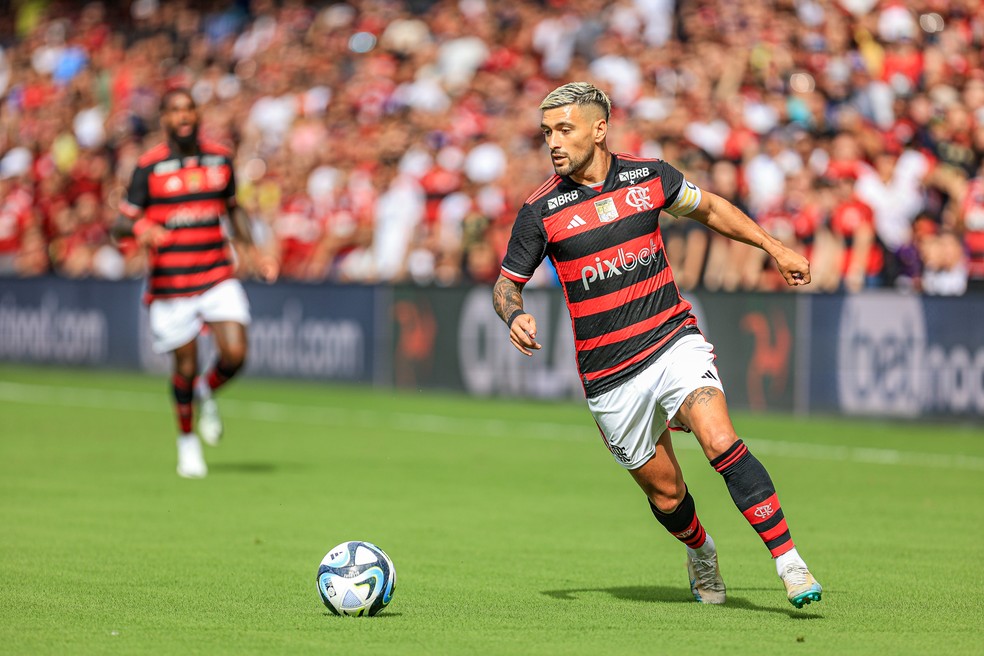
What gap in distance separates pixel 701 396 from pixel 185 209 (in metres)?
6.63

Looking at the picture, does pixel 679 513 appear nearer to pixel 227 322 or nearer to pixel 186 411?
pixel 227 322

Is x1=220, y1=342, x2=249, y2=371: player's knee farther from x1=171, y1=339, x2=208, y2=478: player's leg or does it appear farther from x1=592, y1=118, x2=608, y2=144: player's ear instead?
x1=592, y1=118, x2=608, y2=144: player's ear

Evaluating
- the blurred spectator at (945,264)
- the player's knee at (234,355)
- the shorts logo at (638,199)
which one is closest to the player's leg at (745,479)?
the shorts logo at (638,199)

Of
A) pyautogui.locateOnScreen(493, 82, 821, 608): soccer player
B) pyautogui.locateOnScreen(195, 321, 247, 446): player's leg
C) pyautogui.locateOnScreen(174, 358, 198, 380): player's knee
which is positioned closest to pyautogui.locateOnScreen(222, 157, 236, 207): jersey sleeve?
pyautogui.locateOnScreen(195, 321, 247, 446): player's leg

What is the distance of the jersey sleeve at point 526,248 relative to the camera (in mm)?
7793

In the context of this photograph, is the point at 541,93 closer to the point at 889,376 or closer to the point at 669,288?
the point at 889,376

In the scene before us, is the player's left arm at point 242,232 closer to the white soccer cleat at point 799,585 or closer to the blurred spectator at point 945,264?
the white soccer cleat at point 799,585

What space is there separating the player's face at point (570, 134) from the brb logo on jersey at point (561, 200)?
10 cm

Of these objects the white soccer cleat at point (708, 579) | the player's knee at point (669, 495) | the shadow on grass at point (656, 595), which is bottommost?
the shadow on grass at point (656, 595)

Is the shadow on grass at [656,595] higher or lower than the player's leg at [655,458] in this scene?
lower

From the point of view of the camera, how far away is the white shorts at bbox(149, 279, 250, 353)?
1314 centimetres

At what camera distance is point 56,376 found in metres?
24.6

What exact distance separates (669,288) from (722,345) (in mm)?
10743

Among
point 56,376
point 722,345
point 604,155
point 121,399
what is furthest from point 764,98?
point 604,155
